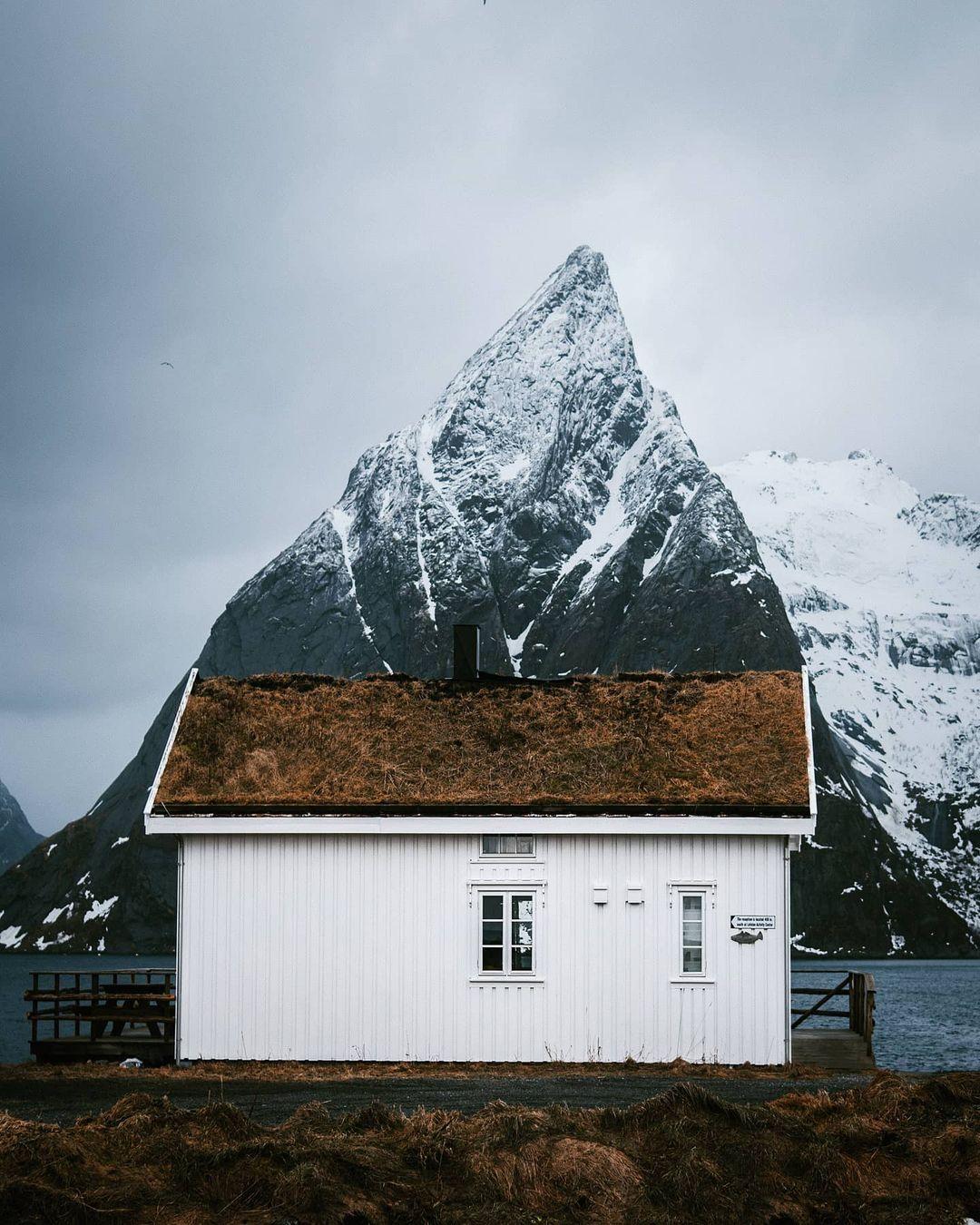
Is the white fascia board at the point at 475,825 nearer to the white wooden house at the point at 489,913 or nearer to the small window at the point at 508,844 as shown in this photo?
the white wooden house at the point at 489,913

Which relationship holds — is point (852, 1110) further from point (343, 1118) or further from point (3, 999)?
point (3, 999)

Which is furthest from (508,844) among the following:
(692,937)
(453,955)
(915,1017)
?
(915,1017)

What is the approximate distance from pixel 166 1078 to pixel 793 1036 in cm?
1167

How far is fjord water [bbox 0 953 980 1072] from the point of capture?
50344 mm

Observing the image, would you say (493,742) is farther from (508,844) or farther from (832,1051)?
(832,1051)

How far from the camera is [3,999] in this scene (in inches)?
3861

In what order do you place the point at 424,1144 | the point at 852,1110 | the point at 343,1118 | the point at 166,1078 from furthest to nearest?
1. the point at 166,1078
2. the point at 852,1110
3. the point at 343,1118
4. the point at 424,1144

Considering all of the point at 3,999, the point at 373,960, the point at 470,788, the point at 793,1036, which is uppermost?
the point at 470,788

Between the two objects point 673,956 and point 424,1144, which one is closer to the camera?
point 424,1144

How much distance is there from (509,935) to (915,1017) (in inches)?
2441

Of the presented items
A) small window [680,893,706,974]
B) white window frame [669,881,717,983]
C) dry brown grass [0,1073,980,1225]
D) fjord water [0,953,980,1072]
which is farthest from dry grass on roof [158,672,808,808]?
dry brown grass [0,1073,980,1225]

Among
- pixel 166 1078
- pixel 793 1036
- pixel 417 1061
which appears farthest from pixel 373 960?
pixel 793 1036

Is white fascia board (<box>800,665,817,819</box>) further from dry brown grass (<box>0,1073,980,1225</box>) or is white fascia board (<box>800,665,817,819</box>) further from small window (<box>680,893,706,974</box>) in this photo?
dry brown grass (<box>0,1073,980,1225</box>)

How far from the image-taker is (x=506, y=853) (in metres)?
25.4
